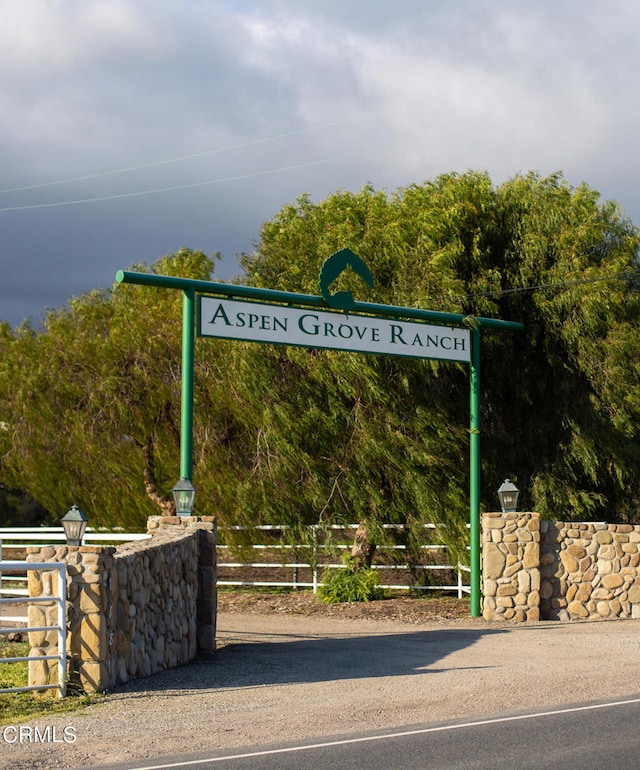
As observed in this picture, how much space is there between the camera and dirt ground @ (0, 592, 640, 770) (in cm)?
816

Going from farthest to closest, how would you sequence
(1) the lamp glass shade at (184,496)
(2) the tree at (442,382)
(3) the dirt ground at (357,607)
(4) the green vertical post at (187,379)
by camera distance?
(2) the tree at (442,382), (3) the dirt ground at (357,607), (4) the green vertical post at (187,379), (1) the lamp glass shade at (184,496)

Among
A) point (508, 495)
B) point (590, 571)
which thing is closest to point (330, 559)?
point (508, 495)

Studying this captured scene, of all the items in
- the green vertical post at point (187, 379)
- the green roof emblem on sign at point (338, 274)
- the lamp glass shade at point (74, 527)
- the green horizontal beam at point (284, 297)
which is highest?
the green roof emblem on sign at point (338, 274)

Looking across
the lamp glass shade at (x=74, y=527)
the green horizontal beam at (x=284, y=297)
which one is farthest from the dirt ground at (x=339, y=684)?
the green horizontal beam at (x=284, y=297)

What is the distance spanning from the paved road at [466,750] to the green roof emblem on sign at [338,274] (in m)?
9.20

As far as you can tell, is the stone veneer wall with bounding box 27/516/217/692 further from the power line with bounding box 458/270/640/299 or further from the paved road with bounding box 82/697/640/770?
the power line with bounding box 458/270/640/299

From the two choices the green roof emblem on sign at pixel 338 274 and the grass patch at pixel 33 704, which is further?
the green roof emblem on sign at pixel 338 274

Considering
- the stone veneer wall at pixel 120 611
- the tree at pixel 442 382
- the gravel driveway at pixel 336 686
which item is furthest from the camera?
the tree at pixel 442 382

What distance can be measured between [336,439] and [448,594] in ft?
12.7

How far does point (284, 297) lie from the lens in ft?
54.1

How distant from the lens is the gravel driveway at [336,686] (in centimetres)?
816

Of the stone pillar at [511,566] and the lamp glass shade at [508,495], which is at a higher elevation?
the lamp glass shade at [508,495]

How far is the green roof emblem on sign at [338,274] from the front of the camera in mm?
16750

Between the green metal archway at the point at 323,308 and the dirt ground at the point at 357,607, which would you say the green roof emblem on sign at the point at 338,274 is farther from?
the dirt ground at the point at 357,607
